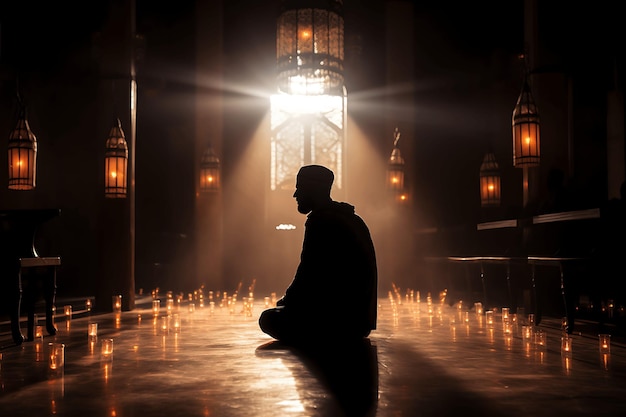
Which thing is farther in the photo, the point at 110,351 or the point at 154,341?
the point at 154,341

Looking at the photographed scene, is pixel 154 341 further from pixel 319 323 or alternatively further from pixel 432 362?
pixel 432 362

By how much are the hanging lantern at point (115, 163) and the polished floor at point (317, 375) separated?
2.86 metres

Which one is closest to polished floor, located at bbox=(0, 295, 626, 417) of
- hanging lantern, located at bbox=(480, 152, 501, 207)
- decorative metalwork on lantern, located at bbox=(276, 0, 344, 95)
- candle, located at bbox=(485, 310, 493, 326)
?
candle, located at bbox=(485, 310, 493, 326)

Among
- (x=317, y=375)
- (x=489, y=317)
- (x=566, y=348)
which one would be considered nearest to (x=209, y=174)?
(x=489, y=317)

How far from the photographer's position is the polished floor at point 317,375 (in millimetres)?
3111

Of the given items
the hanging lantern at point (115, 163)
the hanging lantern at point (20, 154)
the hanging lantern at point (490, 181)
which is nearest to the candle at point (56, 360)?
the hanging lantern at point (20, 154)

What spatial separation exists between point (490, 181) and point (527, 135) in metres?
4.80

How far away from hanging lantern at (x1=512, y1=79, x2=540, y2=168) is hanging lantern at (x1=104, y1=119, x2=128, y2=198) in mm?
5100

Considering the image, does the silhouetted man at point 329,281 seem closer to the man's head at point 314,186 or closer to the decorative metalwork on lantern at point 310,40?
the man's head at point 314,186

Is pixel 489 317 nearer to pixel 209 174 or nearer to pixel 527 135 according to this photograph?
pixel 527 135

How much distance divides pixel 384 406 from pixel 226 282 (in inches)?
476

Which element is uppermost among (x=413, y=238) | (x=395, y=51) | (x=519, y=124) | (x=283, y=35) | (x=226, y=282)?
(x=395, y=51)

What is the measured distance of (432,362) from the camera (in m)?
4.56

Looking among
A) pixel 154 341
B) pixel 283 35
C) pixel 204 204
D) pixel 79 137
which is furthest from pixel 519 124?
pixel 79 137
